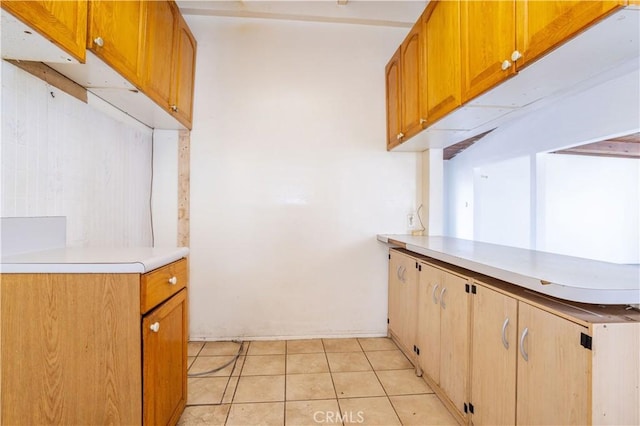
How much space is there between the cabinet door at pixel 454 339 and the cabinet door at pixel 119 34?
1983 mm

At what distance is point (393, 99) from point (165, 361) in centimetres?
242

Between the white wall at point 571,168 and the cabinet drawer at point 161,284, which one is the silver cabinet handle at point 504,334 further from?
the white wall at point 571,168

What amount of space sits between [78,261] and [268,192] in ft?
5.12

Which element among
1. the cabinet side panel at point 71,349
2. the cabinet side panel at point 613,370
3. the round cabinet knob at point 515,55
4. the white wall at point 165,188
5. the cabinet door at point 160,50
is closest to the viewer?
the cabinet side panel at point 613,370

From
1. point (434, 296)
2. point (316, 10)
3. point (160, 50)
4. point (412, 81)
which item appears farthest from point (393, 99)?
point (160, 50)

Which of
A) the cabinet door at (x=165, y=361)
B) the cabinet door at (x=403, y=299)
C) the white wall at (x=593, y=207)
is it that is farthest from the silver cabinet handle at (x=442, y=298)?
the white wall at (x=593, y=207)

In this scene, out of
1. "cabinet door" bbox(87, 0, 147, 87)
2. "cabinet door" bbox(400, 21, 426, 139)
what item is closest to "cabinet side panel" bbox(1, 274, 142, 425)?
"cabinet door" bbox(87, 0, 147, 87)

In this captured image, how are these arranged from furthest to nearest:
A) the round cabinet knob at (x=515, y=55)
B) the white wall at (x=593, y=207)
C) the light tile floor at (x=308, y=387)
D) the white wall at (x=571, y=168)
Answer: the white wall at (x=593, y=207)
the white wall at (x=571, y=168)
the light tile floor at (x=308, y=387)
the round cabinet knob at (x=515, y=55)

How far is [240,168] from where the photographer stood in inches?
97.9

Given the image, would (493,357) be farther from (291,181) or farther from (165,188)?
(165,188)

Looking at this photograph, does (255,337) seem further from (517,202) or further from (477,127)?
(517,202)

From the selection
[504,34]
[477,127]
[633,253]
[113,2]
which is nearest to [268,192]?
[113,2]

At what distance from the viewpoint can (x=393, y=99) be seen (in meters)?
2.44

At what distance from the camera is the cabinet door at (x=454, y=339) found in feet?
4.50
